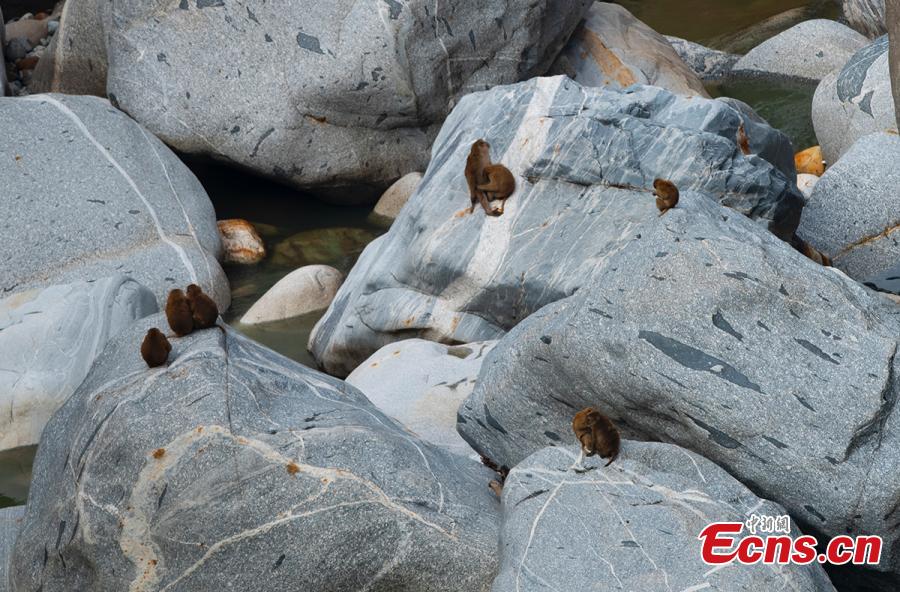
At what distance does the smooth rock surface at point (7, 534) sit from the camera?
5.48 m

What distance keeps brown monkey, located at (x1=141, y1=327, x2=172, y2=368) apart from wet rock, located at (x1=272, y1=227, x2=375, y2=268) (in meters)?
5.31

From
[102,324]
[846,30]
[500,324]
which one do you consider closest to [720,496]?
[500,324]

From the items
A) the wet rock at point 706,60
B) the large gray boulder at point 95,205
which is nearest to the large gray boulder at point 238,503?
the large gray boulder at point 95,205

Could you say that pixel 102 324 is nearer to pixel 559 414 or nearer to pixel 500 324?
pixel 500 324

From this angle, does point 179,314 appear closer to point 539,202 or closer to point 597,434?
point 597,434

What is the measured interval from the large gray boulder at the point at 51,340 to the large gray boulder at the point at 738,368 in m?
3.49

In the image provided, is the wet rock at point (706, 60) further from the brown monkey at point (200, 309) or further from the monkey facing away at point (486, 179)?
the brown monkey at point (200, 309)

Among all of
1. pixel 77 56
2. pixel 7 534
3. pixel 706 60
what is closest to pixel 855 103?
pixel 706 60

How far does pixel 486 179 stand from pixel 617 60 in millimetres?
5696

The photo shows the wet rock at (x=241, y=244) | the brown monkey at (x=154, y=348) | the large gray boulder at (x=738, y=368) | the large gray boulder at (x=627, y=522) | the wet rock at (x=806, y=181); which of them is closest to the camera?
the large gray boulder at (x=627, y=522)

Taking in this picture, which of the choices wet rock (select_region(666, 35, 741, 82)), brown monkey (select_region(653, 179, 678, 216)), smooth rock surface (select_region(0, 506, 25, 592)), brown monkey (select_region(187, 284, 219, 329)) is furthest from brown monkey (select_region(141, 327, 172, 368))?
wet rock (select_region(666, 35, 741, 82))

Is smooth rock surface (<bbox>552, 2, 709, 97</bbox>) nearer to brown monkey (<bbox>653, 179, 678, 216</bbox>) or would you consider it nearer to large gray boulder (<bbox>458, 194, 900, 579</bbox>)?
brown monkey (<bbox>653, 179, 678, 216</bbox>)

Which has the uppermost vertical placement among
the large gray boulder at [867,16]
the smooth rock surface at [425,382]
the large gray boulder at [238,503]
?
the large gray boulder at [867,16]

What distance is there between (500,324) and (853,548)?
3491mm
